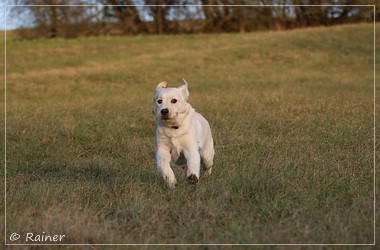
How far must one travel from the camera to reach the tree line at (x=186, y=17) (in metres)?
26.7

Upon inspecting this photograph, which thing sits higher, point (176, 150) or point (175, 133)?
point (175, 133)

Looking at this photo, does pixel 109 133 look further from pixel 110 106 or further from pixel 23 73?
pixel 23 73

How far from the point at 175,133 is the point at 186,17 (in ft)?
80.1

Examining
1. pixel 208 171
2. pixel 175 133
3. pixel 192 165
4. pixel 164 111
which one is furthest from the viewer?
pixel 208 171

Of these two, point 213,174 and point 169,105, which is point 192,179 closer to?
point 169,105

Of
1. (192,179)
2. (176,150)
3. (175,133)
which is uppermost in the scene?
(175,133)

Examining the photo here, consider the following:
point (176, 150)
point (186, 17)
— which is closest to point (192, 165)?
point (176, 150)

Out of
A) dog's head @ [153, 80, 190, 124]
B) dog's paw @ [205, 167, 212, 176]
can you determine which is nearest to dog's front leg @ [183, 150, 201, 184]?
dog's head @ [153, 80, 190, 124]

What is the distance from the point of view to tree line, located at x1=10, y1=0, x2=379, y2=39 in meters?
26.7

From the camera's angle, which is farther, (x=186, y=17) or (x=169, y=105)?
(x=186, y=17)

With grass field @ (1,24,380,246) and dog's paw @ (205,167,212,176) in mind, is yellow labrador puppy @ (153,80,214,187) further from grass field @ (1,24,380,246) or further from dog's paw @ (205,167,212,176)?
dog's paw @ (205,167,212,176)

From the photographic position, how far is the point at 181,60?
1129 inches

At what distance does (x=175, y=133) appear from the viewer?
20.5 feet

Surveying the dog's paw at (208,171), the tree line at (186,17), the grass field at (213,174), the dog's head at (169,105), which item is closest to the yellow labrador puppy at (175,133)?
the dog's head at (169,105)
